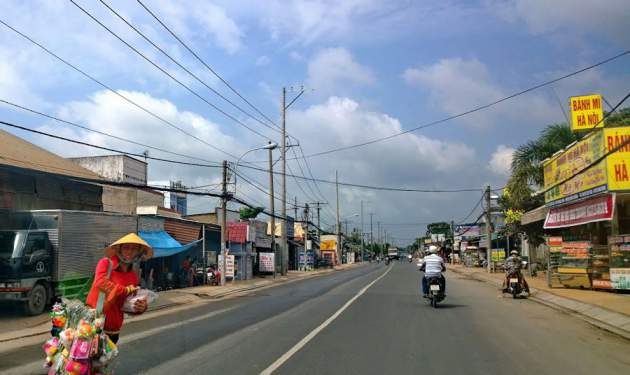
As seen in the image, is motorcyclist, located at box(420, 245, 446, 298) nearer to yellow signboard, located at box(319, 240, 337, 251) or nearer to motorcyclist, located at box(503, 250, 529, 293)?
motorcyclist, located at box(503, 250, 529, 293)

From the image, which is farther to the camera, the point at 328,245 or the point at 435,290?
the point at 328,245

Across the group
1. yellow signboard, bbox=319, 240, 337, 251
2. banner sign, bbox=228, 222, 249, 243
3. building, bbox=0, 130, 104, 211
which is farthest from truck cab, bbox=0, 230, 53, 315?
yellow signboard, bbox=319, 240, 337, 251

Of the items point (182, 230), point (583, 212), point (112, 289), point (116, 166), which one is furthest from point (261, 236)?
point (112, 289)

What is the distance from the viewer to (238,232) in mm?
40344

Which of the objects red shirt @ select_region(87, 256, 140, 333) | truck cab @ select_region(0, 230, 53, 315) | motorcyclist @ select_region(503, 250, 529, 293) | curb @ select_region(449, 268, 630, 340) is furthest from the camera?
motorcyclist @ select_region(503, 250, 529, 293)

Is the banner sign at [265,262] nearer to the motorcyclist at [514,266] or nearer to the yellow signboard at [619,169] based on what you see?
the motorcyclist at [514,266]

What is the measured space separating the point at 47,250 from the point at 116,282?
14.8 meters

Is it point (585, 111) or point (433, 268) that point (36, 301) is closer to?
point (433, 268)

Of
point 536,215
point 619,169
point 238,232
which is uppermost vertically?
point 619,169

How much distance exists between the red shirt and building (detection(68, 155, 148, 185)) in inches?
1631

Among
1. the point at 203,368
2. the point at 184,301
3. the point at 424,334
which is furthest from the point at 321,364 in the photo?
the point at 184,301

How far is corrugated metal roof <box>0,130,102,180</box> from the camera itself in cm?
2603

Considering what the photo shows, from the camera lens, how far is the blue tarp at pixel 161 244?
2609 cm

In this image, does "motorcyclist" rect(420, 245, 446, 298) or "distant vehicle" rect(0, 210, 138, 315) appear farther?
"distant vehicle" rect(0, 210, 138, 315)
